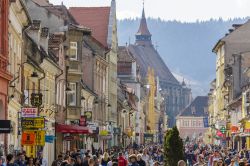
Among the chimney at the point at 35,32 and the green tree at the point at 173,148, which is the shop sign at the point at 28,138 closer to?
the green tree at the point at 173,148

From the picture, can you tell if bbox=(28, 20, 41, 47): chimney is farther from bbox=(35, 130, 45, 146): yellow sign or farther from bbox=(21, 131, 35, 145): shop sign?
bbox=(21, 131, 35, 145): shop sign

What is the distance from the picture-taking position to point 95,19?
103 meters

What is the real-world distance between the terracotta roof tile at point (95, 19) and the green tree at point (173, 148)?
191 feet

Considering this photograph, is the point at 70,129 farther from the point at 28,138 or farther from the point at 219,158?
the point at 28,138

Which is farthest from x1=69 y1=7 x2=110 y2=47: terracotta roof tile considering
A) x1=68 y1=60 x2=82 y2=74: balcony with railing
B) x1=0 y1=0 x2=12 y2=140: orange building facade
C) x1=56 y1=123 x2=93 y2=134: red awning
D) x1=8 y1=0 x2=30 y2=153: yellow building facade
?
x1=0 y1=0 x2=12 y2=140: orange building facade

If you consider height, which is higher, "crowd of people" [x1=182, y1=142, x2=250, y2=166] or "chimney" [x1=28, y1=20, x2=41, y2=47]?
"chimney" [x1=28, y1=20, x2=41, y2=47]

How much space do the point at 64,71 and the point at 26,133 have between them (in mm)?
33568

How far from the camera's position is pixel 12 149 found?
39.4 m

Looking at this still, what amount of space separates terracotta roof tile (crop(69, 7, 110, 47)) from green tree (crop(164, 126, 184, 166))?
58.2m

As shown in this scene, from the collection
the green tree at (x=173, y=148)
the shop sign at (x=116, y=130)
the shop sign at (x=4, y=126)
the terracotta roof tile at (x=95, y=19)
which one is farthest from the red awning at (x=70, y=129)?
the shop sign at (x=116, y=130)

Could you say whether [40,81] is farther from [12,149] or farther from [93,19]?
[93,19]

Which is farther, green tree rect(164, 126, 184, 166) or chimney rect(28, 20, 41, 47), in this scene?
chimney rect(28, 20, 41, 47)

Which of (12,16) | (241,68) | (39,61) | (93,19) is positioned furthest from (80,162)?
(241,68)

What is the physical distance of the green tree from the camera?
4112 centimetres
